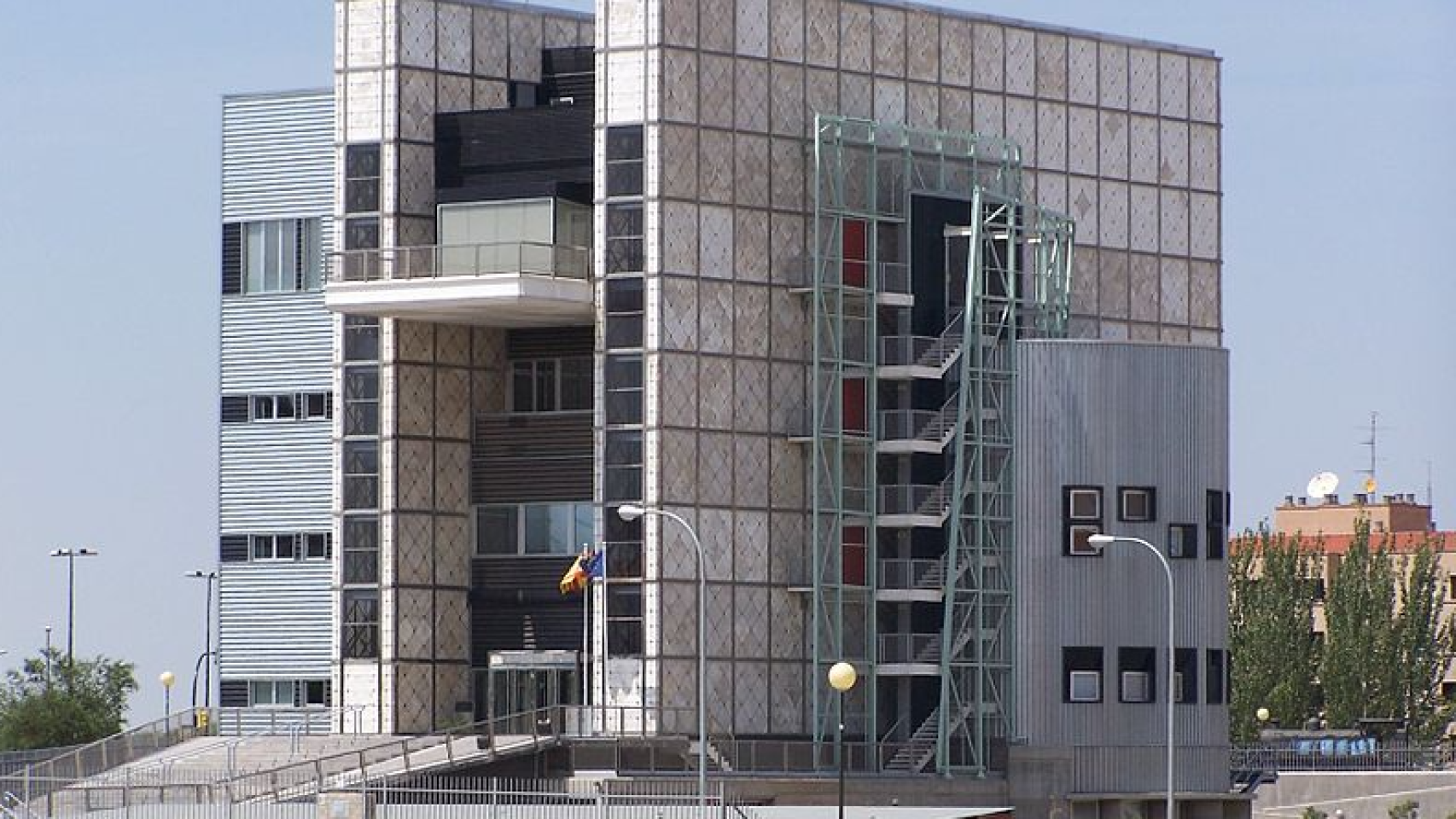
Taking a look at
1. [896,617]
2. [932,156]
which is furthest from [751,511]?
[932,156]

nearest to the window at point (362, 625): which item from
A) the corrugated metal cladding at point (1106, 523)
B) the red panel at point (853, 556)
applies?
the red panel at point (853, 556)

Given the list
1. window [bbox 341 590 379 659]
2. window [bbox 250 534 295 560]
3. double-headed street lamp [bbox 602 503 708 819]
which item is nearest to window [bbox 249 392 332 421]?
window [bbox 250 534 295 560]

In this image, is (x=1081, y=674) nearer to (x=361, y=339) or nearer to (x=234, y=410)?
(x=361, y=339)

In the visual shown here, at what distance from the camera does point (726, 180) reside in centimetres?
10338

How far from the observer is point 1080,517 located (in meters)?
107

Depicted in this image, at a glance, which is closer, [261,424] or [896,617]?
[896,617]

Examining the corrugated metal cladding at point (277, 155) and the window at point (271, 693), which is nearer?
the window at point (271, 693)

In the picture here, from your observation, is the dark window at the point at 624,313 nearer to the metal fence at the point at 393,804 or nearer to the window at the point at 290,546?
the metal fence at the point at 393,804

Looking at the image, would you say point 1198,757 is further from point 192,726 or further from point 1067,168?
point 192,726

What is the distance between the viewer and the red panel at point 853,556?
10531 cm

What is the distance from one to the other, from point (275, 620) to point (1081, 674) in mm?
25697

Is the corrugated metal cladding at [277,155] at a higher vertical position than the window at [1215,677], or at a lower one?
higher

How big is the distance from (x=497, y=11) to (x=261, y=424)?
15.2 meters

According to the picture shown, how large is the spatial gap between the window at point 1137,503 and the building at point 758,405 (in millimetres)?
173
